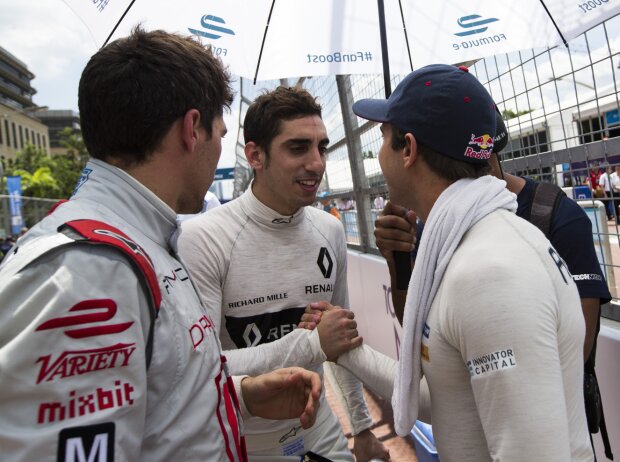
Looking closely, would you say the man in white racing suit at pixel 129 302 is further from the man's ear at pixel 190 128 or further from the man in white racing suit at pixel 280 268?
the man in white racing suit at pixel 280 268

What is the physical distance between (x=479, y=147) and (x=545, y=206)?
69 cm

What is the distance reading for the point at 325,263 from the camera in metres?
2.54

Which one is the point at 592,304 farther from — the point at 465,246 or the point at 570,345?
the point at 465,246

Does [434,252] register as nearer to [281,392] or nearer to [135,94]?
[281,392]

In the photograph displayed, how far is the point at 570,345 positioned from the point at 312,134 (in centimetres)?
175

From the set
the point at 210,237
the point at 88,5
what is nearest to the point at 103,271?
the point at 210,237

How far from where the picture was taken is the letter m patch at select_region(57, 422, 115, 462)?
854 mm

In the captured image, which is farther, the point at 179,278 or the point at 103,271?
the point at 179,278

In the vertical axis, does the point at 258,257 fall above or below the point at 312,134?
below

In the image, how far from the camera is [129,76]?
1.32 meters

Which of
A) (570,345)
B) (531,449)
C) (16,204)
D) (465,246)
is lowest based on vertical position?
(531,449)

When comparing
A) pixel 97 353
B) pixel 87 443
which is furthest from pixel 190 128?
pixel 87 443

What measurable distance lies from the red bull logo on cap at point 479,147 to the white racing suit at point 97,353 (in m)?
0.98

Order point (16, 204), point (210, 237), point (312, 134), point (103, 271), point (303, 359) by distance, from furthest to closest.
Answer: point (16, 204), point (312, 134), point (210, 237), point (303, 359), point (103, 271)
